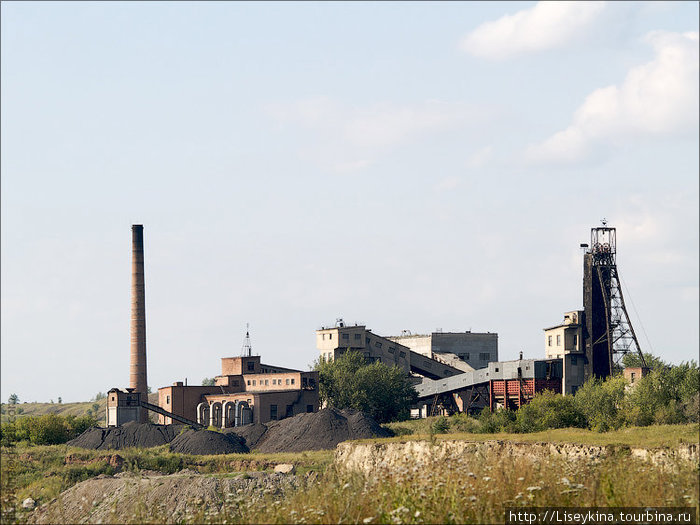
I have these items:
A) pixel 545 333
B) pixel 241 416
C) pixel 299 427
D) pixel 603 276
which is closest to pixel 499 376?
pixel 545 333

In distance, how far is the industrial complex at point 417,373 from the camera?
223 feet

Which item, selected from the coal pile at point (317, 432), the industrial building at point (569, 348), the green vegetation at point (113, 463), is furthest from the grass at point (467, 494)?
the industrial building at point (569, 348)

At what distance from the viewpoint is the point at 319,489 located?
1235cm

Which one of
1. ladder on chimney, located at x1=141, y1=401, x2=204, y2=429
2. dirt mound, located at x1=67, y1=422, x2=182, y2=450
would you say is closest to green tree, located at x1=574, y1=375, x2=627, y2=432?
dirt mound, located at x1=67, y1=422, x2=182, y2=450

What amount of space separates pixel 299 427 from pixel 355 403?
1201 cm

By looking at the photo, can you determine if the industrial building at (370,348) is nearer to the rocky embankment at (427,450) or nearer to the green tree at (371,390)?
the green tree at (371,390)

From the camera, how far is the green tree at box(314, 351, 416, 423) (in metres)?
74.6

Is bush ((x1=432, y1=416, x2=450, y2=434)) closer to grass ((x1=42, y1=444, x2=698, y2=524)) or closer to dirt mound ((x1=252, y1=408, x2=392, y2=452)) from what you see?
dirt mound ((x1=252, y1=408, x2=392, y2=452))

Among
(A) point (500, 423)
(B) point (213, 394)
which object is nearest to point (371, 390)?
(B) point (213, 394)

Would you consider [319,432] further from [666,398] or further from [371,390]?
[666,398]

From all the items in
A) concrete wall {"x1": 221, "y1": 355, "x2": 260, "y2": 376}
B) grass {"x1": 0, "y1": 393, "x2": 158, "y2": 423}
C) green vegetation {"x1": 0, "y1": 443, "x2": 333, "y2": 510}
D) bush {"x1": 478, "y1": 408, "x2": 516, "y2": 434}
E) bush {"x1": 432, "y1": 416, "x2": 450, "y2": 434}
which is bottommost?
grass {"x1": 0, "y1": 393, "x2": 158, "y2": 423}

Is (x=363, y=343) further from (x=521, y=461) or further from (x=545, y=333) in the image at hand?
(x=521, y=461)

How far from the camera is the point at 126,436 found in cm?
6756

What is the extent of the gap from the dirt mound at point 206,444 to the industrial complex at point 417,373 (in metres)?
10.5
